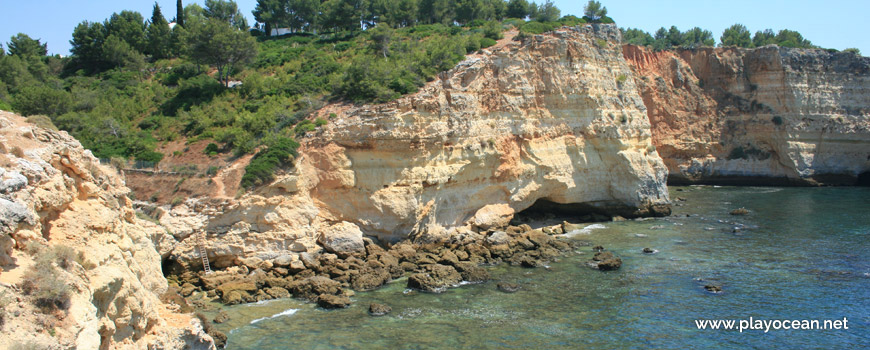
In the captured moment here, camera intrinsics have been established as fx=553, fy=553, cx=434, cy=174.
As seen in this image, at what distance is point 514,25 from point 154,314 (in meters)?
38.6

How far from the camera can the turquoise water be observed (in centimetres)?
1789

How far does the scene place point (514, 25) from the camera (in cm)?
4509

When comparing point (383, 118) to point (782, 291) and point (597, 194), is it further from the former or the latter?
point (782, 291)

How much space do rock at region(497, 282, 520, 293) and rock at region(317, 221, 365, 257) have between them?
7.52 metres

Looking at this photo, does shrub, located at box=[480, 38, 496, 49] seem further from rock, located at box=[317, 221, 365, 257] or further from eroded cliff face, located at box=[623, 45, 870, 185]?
eroded cliff face, located at box=[623, 45, 870, 185]

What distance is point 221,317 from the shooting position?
19531mm

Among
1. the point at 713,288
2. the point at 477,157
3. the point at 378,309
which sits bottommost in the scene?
the point at 713,288

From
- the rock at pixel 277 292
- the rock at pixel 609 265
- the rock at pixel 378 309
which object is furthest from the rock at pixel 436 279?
the rock at pixel 609 265

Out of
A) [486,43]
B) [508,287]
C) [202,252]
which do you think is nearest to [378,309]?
[508,287]

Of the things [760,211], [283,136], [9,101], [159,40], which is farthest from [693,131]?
[9,101]

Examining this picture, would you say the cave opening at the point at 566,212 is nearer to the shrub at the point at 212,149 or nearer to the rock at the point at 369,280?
the rock at the point at 369,280

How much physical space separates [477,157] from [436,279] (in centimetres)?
949

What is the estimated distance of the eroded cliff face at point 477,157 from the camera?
2644 centimetres

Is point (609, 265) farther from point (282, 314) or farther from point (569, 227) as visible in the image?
point (282, 314)
